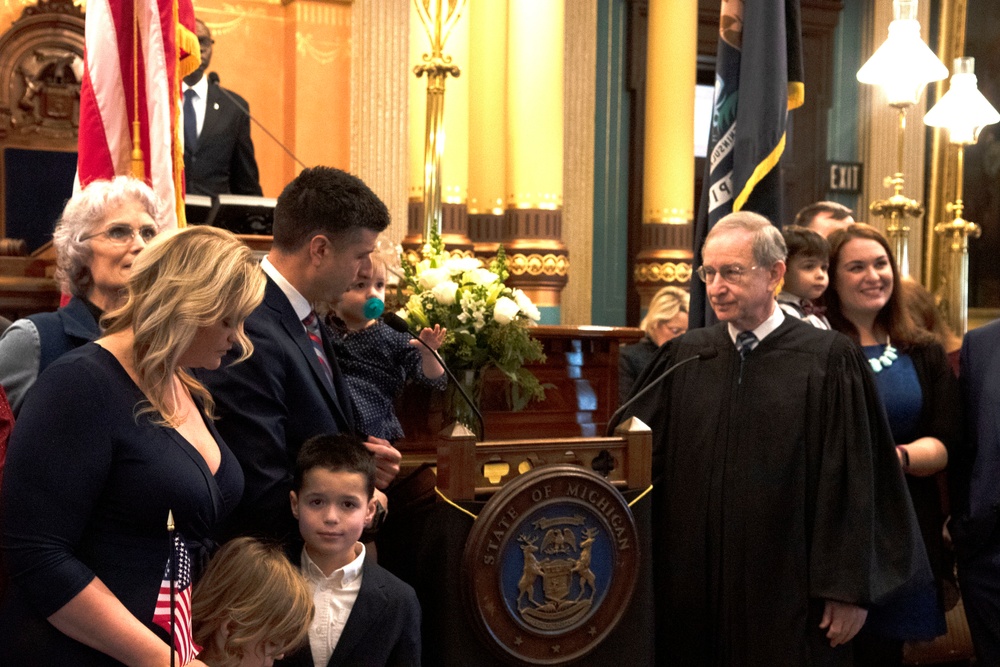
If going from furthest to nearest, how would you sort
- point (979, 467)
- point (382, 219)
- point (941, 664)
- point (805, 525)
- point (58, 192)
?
point (58, 192), point (941, 664), point (979, 467), point (805, 525), point (382, 219)

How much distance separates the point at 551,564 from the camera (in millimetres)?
2797

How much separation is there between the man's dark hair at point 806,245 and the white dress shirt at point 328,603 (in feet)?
5.92

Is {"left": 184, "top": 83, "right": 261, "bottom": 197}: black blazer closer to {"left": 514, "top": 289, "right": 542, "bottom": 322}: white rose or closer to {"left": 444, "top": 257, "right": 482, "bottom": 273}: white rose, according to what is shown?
{"left": 444, "top": 257, "right": 482, "bottom": 273}: white rose

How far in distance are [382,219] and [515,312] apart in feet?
4.10

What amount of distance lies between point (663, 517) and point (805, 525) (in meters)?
0.40

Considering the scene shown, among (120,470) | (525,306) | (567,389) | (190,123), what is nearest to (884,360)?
(525,306)

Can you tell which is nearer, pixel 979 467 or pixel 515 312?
pixel 979 467

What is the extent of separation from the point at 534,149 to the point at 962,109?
2611 mm

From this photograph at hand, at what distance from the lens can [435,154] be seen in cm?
497

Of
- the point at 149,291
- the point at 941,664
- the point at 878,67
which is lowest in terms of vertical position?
the point at 941,664

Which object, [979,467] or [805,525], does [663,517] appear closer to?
[805,525]

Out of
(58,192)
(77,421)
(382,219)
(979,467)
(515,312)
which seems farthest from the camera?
(58,192)

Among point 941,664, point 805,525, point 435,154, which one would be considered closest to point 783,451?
point 805,525

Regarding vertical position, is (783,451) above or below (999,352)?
below
